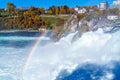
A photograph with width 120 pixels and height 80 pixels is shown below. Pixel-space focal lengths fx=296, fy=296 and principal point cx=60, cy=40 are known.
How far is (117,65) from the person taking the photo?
4.77m

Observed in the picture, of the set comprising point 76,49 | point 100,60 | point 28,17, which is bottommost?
point 100,60

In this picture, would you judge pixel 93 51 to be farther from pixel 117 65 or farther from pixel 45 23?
pixel 45 23

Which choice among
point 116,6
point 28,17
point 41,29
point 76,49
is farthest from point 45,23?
point 76,49

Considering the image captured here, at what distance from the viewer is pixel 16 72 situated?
29.1 ft

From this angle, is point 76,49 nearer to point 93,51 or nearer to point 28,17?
point 93,51

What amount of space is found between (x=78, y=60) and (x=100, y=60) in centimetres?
42

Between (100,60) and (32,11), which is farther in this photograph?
(32,11)

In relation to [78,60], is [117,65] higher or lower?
lower

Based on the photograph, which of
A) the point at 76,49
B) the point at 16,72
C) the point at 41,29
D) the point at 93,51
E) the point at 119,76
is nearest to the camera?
the point at 119,76

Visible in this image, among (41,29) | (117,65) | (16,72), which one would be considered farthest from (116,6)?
(41,29)

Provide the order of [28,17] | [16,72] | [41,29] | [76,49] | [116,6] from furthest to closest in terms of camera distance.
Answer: [28,17]
[41,29]
[116,6]
[16,72]
[76,49]

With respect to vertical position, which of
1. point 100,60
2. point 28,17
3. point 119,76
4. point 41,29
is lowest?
point 119,76

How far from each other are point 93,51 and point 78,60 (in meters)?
0.38

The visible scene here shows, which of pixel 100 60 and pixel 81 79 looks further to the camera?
pixel 100 60
